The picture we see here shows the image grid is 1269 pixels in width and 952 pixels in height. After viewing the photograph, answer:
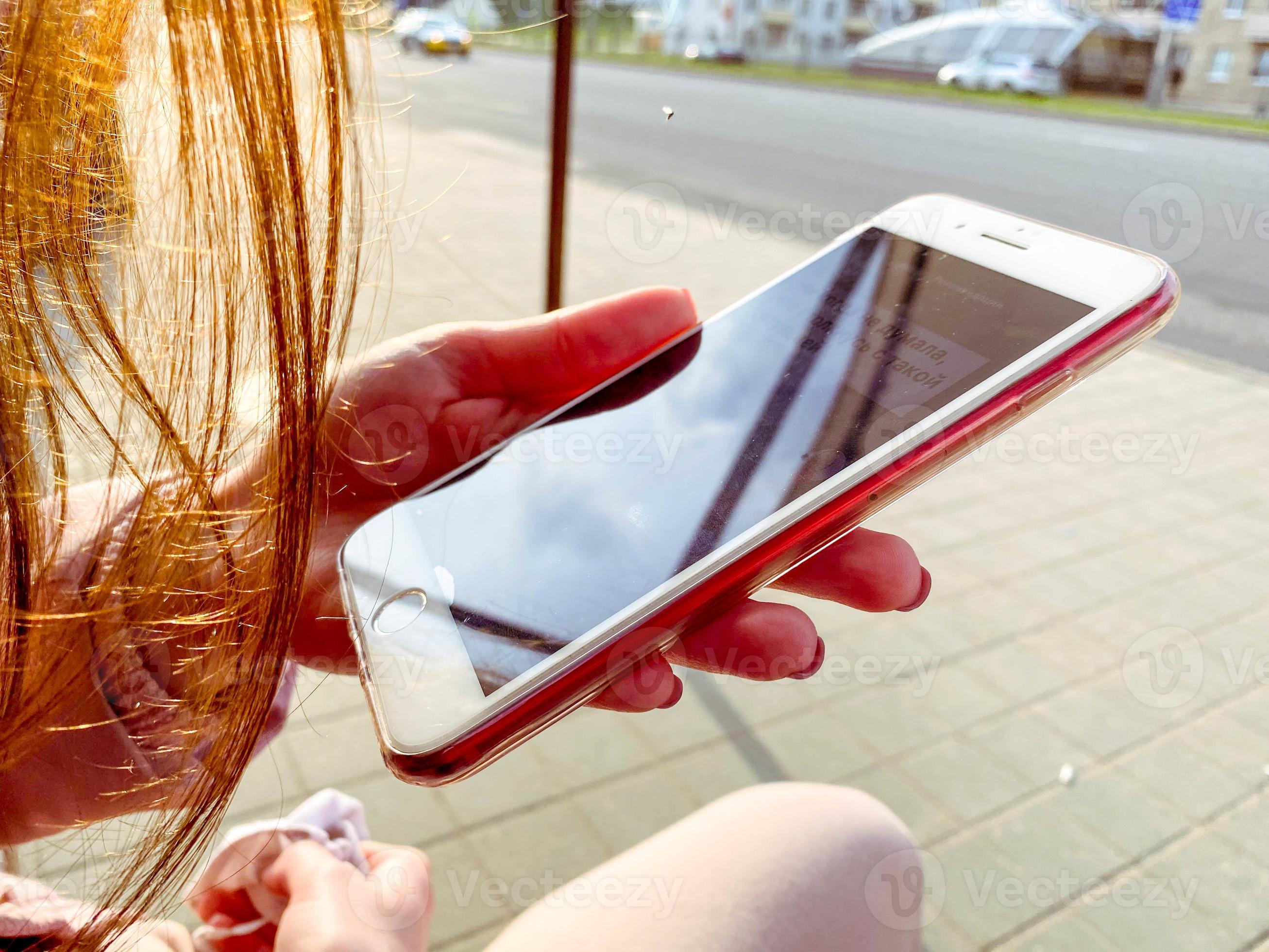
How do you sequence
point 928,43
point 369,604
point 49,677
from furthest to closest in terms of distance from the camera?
point 928,43 < point 369,604 < point 49,677

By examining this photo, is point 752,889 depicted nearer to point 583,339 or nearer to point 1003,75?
point 583,339

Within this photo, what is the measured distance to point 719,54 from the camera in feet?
24.6

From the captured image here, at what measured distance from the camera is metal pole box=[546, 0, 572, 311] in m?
1.26

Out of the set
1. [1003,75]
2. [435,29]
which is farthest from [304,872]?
[1003,75]

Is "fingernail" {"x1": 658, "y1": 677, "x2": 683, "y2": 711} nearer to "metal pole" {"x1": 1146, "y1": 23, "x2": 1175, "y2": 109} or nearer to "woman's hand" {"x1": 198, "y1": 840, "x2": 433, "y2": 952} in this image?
"woman's hand" {"x1": 198, "y1": 840, "x2": 433, "y2": 952}

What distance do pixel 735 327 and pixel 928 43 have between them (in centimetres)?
388

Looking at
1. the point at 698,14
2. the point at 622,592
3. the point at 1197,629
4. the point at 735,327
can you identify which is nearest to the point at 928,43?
the point at 698,14

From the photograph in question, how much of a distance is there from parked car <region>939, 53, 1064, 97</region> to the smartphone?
2.22 meters

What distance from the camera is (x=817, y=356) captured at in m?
0.72

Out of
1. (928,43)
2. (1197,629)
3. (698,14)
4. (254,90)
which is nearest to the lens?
(254,90)

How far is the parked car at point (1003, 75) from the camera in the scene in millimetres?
3029

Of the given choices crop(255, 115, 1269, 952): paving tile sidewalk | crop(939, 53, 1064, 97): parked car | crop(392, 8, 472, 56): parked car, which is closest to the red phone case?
crop(392, 8, 472, 56): parked car

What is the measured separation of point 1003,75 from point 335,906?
435 cm

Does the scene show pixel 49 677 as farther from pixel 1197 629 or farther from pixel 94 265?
pixel 1197 629
